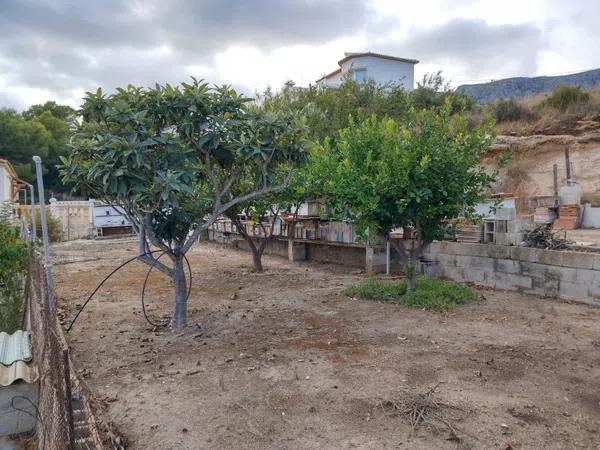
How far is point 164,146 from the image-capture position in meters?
5.20

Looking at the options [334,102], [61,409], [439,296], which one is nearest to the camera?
[61,409]

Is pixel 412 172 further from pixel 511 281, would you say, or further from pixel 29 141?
pixel 29 141

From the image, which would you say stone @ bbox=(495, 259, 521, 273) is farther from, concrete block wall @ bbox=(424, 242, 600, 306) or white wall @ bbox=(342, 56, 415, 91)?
white wall @ bbox=(342, 56, 415, 91)

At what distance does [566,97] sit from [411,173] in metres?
15.7

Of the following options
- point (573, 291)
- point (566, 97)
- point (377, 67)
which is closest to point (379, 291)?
point (573, 291)

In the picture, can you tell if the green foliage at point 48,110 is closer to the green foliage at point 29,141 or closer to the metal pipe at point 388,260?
the green foliage at point 29,141

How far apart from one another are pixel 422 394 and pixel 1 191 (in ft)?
50.2

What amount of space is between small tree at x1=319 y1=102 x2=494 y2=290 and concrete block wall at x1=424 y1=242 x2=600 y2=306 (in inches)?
49.1

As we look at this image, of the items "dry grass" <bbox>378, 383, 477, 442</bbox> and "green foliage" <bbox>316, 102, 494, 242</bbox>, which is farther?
"green foliage" <bbox>316, 102, 494, 242</bbox>

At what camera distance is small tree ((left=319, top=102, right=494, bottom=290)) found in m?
6.79

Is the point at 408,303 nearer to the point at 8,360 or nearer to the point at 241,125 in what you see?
the point at 241,125

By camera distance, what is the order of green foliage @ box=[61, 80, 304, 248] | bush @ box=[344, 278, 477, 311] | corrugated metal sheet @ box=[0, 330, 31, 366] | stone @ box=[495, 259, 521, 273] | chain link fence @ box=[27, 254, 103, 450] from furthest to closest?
stone @ box=[495, 259, 521, 273]
bush @ box=[344, 278, 477, 311]
corrugated metal sheet @ box=[0, 330, 31, 366]
green foliage @ box=[61, 80, 304, 248]
chain link fence @ box=[27, 254, 103, 450]

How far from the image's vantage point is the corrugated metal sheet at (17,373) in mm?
4707

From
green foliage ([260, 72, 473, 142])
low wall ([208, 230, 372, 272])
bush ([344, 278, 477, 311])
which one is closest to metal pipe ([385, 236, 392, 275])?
low wall ([208, 230, 372, 272])
